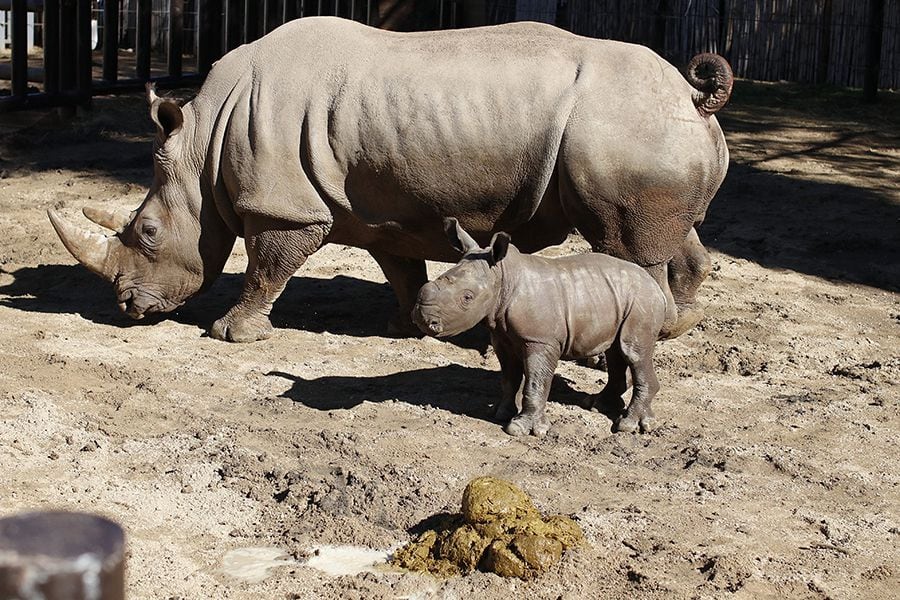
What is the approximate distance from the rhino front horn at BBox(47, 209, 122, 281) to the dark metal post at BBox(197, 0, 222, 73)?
7252mm

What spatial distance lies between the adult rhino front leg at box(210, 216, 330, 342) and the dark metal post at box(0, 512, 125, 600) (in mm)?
5449

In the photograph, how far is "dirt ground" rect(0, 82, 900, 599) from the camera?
4641mm

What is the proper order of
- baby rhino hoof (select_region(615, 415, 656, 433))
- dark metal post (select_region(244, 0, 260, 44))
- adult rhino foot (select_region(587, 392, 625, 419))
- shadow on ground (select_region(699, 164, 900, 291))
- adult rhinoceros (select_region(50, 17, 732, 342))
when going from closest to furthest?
baby rhino hoof (select_region(615, 415, 656, 433)) < adult rhino foot (select_region(587, 392, 625, 419)) < adult rhinoceros (select_region(50, 17, 732, 342)) < shadow on ground (select_region(699, 164, 900, 291)) < dark metal post (select_region(244, 0, 260, 44))

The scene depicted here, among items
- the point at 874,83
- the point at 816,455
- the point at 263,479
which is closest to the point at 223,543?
the point at 263,479

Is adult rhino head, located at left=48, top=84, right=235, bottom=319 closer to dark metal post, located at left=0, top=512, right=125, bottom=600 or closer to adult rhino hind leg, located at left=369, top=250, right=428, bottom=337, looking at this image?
adult rhino hind leg, located at left=369, top=250, right=428, bottom=337

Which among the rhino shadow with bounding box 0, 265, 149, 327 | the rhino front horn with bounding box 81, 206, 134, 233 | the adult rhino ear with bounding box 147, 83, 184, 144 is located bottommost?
the rhino shadow with bounding box 0, 265, 149, 327

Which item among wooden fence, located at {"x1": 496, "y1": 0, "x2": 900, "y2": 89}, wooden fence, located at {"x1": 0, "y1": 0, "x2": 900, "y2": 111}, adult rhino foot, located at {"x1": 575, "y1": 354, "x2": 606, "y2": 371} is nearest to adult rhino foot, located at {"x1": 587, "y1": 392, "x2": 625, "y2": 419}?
adult rhino foot, located at {"x1": 575, "y1": 354, "x2": 606, "y2": 371}

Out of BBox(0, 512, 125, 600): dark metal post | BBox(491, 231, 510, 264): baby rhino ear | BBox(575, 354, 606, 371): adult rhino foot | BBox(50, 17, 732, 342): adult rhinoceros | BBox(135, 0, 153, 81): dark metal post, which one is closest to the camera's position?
BBox(0, 512, 125, 600): dark metal post

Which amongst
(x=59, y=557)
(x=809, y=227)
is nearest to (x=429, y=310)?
(x=59, y=557)

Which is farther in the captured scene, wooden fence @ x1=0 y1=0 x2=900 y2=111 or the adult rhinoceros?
wooden fence @ x1=0 y1=0 x2=900 y2=111

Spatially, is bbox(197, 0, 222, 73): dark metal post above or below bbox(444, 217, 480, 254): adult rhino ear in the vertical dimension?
above

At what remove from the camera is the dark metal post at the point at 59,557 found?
1.64 m

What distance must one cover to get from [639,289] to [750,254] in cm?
389

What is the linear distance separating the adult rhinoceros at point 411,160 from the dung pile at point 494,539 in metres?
1.74
